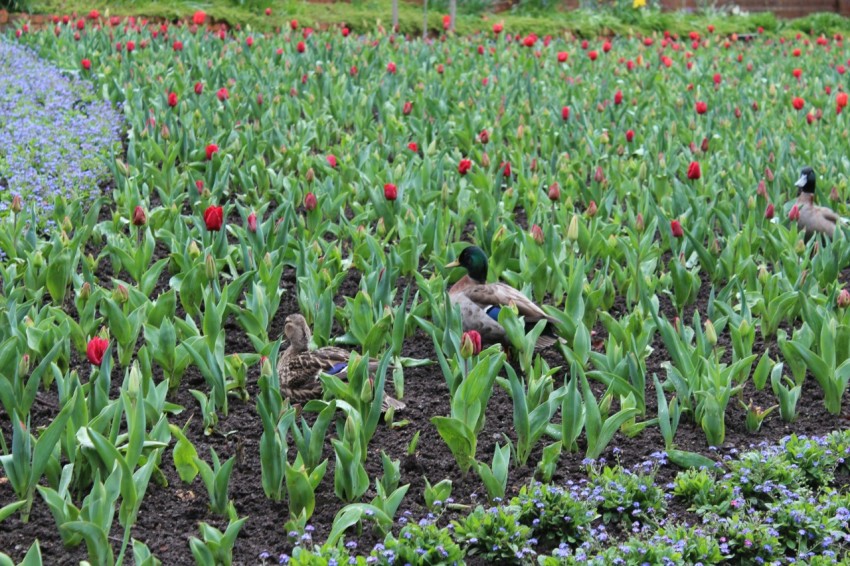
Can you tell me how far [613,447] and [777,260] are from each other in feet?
6.94

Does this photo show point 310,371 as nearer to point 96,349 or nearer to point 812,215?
point 96,349

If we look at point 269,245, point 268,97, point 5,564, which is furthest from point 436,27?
point 5,564

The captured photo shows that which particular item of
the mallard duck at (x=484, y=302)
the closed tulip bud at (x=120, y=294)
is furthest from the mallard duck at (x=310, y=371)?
the closed tulip bud at (x=120, y=294)

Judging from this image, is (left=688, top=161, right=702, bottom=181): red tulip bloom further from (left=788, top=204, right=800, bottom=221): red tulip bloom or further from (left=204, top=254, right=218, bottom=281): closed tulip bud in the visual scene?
(left=204, top=254, right=218, bottom=281): closed tulip bud

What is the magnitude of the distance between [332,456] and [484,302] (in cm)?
99

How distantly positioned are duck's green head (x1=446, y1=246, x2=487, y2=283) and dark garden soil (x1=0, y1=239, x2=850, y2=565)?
354 millimetres

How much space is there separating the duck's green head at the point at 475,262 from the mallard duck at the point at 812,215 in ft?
6.42

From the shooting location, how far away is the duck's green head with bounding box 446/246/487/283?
14.9ft

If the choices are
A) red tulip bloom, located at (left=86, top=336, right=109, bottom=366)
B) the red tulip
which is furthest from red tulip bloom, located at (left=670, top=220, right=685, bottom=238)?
red tulip bloom, located at (left=86, top=336, right=109, bottom=366)

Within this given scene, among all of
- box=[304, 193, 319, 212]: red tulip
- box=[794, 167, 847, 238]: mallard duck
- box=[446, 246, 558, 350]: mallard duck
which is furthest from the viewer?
box=[794, 167, 847, 238]: mallard duck

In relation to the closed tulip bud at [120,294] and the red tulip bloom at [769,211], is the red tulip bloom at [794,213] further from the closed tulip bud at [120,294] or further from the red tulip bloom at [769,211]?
the closed tulip bud at [120,294]

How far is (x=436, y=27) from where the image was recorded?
51.1 ft

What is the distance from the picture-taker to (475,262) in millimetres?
4562

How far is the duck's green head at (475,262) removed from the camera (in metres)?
4.55
